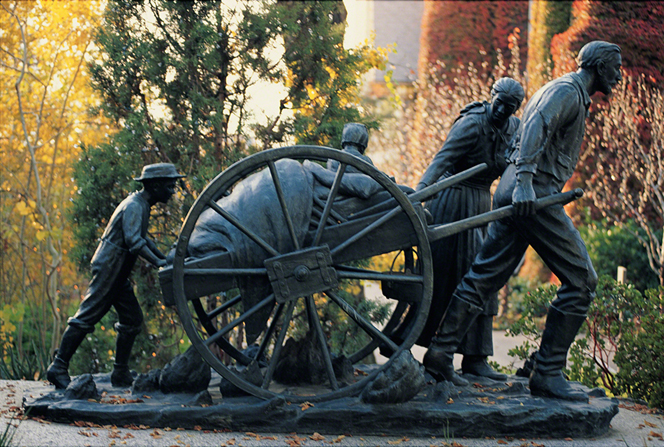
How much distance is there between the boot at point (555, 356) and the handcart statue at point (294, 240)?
0.78 metres

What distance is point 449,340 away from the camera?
4688mm

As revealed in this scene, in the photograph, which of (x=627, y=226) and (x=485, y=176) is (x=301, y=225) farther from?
(x=627, y=226)

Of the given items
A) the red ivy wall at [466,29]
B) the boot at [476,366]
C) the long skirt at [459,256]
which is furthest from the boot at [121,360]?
the red ivy wall at [466,29]

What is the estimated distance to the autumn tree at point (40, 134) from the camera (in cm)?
760

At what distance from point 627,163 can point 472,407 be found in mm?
6666

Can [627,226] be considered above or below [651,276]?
above

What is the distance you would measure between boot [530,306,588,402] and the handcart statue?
782mm

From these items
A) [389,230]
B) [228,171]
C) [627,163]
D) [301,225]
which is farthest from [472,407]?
[627,163]

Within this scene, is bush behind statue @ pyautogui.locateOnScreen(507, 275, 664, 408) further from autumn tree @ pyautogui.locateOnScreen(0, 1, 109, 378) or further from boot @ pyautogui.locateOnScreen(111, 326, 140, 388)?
autumn tree @ pyautogui.locateOnScreen(0, 1, 109, 378)

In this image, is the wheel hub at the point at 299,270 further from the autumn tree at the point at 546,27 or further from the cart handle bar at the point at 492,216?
the autumn tree at the point at 546,27

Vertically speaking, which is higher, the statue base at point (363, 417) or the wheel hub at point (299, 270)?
the wheel hub at point (299, 270)

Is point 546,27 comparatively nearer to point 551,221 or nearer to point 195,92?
point 195,92

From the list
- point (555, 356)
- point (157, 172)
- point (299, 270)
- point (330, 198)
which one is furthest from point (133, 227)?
point (555, 356)

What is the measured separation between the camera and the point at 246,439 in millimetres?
4039
